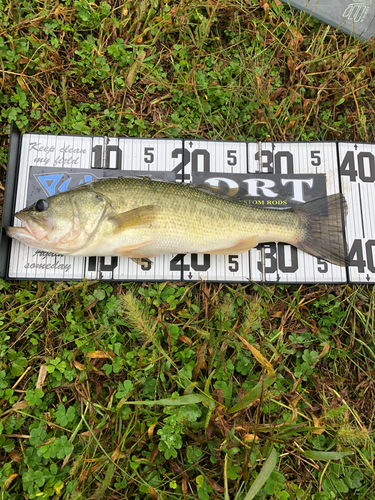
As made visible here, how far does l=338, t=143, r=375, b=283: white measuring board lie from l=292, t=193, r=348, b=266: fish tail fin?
0.65ft

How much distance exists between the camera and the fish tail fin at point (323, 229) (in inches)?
133

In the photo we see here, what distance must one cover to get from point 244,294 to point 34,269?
2243mm

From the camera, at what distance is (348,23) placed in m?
3.86

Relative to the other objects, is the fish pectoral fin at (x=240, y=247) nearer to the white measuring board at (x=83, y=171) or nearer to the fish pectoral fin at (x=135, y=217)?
the white measuring board at (x=83, y=171)

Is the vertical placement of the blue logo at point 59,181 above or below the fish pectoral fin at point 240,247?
above

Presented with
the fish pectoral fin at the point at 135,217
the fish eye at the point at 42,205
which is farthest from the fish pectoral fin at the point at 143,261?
the fish eye at the point at 42,205

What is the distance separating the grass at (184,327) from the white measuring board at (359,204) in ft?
0.68

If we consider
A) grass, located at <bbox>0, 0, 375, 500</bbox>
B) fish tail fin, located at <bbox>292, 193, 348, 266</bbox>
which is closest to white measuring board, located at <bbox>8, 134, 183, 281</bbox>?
grass, located at <bbox>0, 0, 375, 500</bbox>

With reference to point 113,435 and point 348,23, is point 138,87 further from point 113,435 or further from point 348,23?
point 113,435

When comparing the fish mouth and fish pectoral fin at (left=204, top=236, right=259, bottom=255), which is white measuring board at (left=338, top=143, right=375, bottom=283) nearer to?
fish pectoral fin at (left=204, top=236, right=259, bottom=255)

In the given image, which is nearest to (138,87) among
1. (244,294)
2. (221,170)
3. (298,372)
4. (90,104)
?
(90,104)

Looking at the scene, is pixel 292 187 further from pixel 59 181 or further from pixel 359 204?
pixel 59 181

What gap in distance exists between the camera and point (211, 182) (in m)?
3.58

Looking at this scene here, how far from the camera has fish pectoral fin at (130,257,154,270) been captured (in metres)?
3.40
